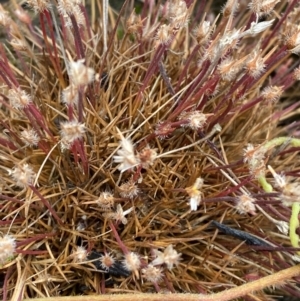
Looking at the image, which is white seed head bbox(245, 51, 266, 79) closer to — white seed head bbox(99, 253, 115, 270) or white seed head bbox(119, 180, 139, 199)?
white seed head bbox(119, 180, 139, 199)

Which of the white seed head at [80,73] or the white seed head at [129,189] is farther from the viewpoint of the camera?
the white seed head at [129,189]

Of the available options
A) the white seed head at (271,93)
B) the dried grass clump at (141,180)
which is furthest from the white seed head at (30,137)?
the white seed head at (271,93)

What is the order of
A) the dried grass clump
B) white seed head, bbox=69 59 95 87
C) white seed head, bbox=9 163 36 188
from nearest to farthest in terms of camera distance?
white seed head, bbox=69 59 95 87, white seed head, bbox=9 163 36 188, the dried grass clump

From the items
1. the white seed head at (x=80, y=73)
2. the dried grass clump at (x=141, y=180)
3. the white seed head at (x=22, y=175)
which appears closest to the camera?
the white seed head at (x=80, y=73)

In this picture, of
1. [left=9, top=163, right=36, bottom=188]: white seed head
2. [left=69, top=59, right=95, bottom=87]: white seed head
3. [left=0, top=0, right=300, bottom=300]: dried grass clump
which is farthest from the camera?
[left=0, top=0, right=300, bottom=300]: dried grass clump

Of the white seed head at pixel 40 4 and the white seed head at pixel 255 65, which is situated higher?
the white seed head at pixel 40 4

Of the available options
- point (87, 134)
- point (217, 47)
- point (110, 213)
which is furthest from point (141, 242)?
point (217, 47)

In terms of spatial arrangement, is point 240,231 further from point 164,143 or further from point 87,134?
point 87,134

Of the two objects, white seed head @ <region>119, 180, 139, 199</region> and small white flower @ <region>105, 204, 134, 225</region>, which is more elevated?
white seed head @ <region>119, 180, 139, 199</region>

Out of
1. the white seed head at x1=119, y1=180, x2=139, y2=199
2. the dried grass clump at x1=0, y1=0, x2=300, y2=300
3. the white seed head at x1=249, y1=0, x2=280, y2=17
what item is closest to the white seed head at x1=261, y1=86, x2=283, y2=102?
the dried grass clump at x1=0, y1=0, x2=300, y2=300

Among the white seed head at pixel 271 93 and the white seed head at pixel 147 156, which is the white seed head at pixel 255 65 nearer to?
the white seed head at pixel 271 93

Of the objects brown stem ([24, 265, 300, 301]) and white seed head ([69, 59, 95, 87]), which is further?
brown stem ([24, 265, 300, 301])

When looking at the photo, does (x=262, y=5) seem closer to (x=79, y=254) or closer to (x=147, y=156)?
(x=147, y=156)

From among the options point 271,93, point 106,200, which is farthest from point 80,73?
point 271,93
